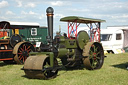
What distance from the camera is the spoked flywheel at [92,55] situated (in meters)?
8.42

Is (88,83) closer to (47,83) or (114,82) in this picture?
(114,82)

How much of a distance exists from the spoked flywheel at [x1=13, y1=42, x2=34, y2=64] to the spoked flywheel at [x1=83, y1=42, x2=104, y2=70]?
4.12 m

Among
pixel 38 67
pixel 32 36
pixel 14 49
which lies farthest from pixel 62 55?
pixel 32 36

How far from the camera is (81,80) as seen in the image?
22.4 ft

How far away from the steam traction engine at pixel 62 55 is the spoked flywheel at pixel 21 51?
9.97 feet

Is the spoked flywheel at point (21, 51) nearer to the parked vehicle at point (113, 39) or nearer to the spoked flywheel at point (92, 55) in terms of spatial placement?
the spoked flywheel at point (92, 55)

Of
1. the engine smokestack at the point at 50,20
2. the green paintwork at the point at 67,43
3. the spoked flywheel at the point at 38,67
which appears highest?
the engine smokestack at the point at 50,20

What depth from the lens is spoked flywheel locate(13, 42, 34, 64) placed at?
36.0ft

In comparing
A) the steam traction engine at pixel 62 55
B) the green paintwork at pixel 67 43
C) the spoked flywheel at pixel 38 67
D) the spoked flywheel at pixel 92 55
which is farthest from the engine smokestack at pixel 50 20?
the spoked flywheel at pixel 92 55

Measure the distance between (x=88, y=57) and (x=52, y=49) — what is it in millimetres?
1859

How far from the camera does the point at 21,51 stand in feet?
37.6

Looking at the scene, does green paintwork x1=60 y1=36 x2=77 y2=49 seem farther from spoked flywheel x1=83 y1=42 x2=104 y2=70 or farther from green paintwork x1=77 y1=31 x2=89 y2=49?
spoked flywheel x1=83 y1=42 x2=104 y2=70

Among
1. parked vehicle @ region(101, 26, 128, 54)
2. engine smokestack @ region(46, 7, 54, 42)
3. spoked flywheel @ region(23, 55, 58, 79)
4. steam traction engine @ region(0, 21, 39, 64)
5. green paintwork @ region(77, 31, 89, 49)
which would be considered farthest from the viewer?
parked vehicle @ region(101, 26, 128, 54)

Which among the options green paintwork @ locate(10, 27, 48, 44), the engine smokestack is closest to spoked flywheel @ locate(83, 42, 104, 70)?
the engine smokestack
